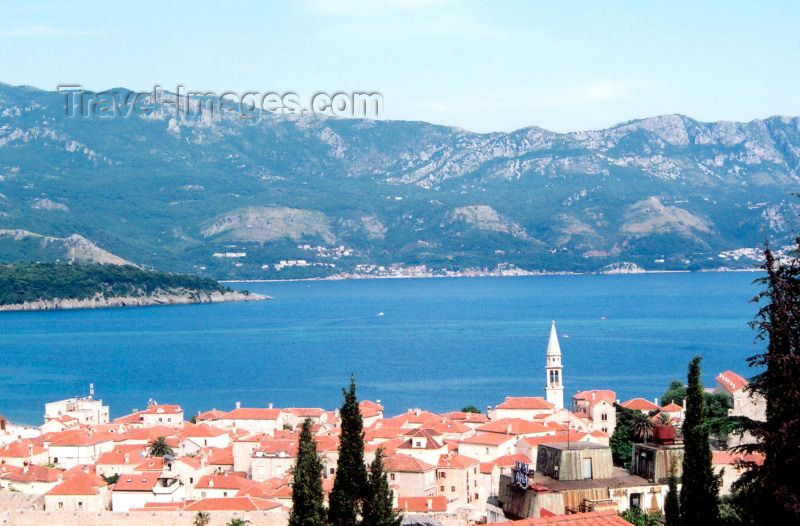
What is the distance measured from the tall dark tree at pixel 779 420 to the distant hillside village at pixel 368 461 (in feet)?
19.6

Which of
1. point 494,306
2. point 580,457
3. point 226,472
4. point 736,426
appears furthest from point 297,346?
point 736,426

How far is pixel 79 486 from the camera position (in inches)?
1437

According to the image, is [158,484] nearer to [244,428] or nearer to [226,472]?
[226,472]

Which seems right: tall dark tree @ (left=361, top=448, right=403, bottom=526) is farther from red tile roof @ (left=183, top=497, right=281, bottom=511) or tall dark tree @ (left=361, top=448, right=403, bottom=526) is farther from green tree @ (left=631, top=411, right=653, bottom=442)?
green tree @ (left=631, top=411, right=653, bottom=442)

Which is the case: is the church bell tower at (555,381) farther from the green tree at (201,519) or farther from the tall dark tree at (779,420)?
the tall dark tree at (779,420)

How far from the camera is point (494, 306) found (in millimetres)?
199875

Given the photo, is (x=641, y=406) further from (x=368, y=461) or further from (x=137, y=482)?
(x=137, y=482)

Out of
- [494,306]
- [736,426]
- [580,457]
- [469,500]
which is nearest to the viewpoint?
[736,426]

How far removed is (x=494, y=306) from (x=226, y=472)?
159932mm

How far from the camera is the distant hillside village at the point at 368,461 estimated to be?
20781 millimetres

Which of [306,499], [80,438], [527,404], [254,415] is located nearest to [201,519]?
[306,499]

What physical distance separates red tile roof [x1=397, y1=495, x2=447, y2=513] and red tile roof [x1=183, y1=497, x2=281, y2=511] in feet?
12.9

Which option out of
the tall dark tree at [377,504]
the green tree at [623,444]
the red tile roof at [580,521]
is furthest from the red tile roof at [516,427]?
the red tile roof at [580,521]

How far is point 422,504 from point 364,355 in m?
84.8
